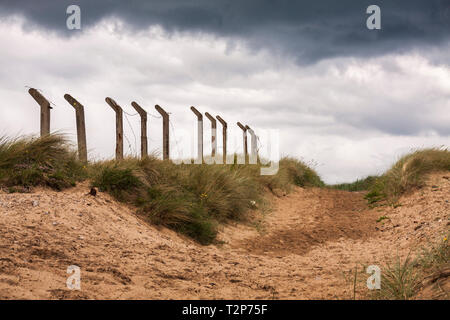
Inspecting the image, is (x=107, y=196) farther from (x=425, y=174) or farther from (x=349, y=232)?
(x=425, y=174)

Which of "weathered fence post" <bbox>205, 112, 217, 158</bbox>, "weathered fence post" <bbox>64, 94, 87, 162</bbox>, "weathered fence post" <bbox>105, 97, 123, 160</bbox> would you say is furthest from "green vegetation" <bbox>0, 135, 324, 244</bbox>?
Result: "weathered fence post" <bbox>205, 112, 217, 158</bbox>

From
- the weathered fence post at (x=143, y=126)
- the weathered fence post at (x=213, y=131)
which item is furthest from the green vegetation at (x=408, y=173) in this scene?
the weathered fence post at (x=143, y=126)

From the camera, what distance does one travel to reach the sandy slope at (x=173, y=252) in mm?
3938

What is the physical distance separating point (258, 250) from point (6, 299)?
13.3 ft

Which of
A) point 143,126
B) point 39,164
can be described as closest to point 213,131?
point 143,126

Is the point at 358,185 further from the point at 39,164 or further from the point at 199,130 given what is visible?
the point at 39,164

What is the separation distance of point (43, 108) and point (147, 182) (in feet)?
8.82

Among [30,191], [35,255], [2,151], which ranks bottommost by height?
[35,255]

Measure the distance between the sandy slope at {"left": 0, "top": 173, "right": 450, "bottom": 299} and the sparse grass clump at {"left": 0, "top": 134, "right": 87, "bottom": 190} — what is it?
40cm

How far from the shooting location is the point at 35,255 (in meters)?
4.43

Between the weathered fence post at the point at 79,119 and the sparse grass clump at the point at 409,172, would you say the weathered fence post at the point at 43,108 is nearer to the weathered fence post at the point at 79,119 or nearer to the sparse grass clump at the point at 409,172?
the weathered fence post at the point at 79,119

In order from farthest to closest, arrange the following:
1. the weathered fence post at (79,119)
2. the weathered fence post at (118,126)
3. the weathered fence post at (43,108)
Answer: the weathered fence post at (118,126)
the weathered fence post at (79,119)
the weathered fence post at (43,108)

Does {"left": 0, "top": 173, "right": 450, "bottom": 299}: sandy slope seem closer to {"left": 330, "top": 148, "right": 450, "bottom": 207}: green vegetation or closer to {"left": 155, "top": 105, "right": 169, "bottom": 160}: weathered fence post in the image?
{"left": 330, "top": 148, "right": 450, "bottom": 207}: green vegetation
